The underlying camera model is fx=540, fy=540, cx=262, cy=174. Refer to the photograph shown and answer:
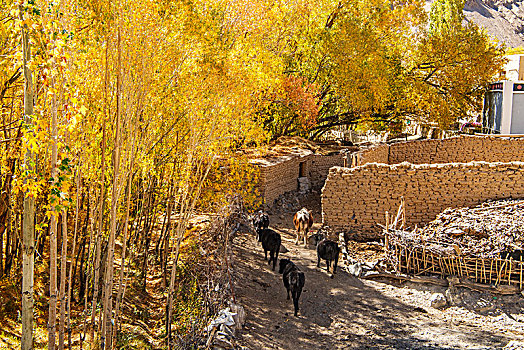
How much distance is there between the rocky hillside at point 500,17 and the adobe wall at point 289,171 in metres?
61.7

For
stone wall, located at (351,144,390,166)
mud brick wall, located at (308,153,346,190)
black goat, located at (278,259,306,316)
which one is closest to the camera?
black goat, located at (278,259,306,316)

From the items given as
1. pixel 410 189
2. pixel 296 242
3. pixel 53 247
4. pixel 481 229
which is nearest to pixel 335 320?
pixel 481 229

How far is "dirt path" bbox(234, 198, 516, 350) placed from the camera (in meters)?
8.23

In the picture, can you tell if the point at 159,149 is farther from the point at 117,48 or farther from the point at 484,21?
the point at 484,21

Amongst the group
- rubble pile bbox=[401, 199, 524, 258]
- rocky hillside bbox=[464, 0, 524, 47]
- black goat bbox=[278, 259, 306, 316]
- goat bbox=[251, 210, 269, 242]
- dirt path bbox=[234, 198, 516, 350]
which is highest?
rocky hillside bbox=[464, 0, 524, 47]

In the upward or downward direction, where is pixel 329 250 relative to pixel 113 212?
downward

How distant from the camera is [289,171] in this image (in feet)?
56.4

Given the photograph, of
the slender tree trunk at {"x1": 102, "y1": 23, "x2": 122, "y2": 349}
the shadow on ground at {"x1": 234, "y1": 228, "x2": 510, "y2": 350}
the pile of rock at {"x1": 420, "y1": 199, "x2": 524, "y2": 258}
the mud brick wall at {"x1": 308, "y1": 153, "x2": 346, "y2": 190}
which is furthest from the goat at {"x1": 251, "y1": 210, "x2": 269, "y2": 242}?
the slender tree trunk at {"x1": 102, "y1": 23, "x2": 122, "y2": 349}

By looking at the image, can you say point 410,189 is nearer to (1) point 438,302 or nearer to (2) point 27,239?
(1) point 438,302

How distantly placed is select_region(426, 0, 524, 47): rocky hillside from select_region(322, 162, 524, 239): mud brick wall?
219ft

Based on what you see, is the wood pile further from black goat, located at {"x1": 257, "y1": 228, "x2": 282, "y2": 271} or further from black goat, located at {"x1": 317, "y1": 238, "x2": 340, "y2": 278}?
black goat, located at {"x1": 257, "y1": 228, "x2": 282, "y2": 271}

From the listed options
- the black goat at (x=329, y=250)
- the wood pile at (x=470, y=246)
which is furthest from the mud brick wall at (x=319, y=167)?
the black goat at (x=329, y=250)

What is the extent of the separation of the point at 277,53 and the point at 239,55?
8314mm

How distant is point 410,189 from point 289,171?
553 centimetres
